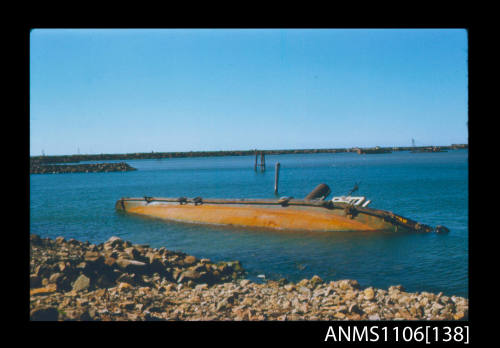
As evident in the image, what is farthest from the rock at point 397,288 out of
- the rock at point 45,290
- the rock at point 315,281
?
the rock at point 45,290

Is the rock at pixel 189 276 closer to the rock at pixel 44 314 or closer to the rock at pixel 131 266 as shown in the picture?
the rock at pixel 131 266

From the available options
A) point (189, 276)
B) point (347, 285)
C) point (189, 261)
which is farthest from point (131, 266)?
point (347, 285)

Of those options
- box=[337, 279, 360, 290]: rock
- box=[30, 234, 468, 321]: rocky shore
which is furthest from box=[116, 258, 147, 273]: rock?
box=[337, 279, 360, 290]: rock

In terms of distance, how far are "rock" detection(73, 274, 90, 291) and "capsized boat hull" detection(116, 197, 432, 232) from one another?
40.1 feet

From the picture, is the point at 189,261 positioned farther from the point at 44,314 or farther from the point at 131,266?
the point at 44,314

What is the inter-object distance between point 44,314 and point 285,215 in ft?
49.9

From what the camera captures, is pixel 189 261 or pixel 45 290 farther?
pixel 189 261

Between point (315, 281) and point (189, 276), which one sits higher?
point (189, 276)

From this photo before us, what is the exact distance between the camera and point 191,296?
10492mm

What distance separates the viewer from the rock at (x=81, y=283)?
34.4ft

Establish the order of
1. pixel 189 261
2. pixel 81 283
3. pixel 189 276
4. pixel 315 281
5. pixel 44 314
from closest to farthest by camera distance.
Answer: pixel 44 314 < pixel 81 283 < pixel 315 281 < pixel 189 276 < pixel 189 261

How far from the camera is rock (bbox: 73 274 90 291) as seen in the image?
10.5 m

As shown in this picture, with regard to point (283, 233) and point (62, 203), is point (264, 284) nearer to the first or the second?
point (283, 233)
